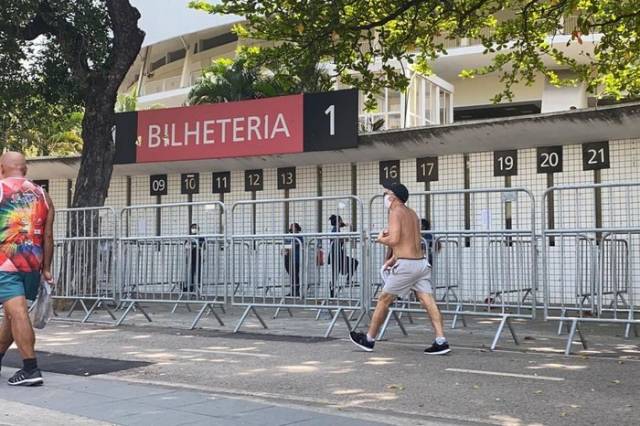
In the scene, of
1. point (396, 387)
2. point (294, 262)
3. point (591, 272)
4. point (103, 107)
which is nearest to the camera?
point (396, 387)

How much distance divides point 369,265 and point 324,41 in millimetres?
4571

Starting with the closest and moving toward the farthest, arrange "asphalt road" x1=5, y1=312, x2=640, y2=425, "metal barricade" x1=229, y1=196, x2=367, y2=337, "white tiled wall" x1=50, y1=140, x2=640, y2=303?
"asphalt road" x1=5, y1=312, x2=640, y2=425 → "metal barricade" x1=229, y1=196, x2=367, y2=337 → "white tiled wall" x1=50, y1=140, x2=640, y2=303

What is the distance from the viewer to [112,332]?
34.2ft

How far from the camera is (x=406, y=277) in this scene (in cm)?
807

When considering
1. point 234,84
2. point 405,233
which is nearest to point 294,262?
point 405,233

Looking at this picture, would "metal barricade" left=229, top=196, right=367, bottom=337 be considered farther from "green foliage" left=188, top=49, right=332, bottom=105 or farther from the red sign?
"green foliage" left=188, top=49, right=332, bottom=105

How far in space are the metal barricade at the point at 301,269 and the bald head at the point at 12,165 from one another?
3.87m

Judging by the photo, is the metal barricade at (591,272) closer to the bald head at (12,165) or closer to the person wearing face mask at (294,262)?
the person wearing face mask at (294,262)

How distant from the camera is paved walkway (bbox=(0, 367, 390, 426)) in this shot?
5059 mm

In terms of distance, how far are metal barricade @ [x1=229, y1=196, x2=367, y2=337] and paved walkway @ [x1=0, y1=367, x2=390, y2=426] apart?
361cm

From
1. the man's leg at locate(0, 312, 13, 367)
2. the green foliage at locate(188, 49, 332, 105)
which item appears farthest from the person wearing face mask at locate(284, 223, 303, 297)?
Result: the green foliage at locate(188, 49, 332, 105)

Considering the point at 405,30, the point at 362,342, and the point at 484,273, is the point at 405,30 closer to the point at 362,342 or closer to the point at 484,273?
the point at 484,273

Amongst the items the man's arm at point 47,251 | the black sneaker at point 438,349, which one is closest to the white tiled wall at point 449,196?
the black sneaker at point 438,349

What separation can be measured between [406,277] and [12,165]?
4123mm
